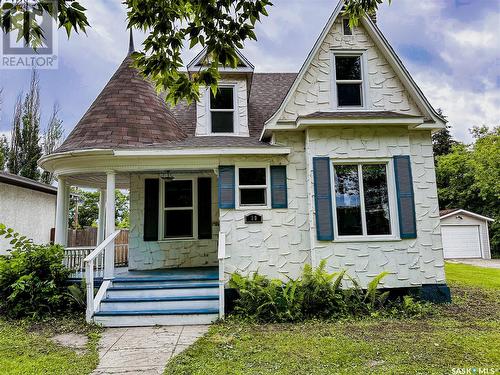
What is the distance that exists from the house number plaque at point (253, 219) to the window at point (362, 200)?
5.40 ft

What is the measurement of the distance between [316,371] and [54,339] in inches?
164

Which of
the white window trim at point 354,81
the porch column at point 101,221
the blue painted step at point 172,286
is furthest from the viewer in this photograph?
the porch column at point 101,221

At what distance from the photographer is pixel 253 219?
23.1ft

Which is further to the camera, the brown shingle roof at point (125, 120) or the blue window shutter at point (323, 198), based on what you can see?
the brown shingle roof at point (125, 120)

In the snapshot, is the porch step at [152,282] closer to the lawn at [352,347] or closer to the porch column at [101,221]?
the lawn at [352,347]

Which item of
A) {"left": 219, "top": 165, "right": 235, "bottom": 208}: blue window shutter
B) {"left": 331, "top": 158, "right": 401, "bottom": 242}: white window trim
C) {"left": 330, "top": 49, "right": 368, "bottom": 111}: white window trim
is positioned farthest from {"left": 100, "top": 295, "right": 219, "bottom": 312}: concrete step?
{"left": 330, "top": 49, "right": 368, "bottom": 111}: white window trim

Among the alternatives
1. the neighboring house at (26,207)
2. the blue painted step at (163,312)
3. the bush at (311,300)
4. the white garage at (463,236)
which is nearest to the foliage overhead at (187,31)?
the bush at (311,300)

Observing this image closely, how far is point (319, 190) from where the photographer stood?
22.3 ft

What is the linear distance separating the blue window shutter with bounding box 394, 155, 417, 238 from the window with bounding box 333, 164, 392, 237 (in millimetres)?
235

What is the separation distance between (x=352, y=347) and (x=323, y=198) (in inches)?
121

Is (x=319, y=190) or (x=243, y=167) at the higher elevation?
(x=243, y=167)

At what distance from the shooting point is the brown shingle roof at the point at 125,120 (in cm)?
718

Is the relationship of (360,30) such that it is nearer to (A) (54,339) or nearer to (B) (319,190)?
(B) (319,190)

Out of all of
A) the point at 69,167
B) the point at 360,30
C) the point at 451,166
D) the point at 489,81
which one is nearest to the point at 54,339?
the point at 69,167
